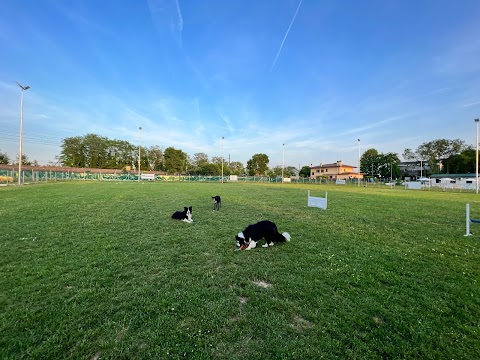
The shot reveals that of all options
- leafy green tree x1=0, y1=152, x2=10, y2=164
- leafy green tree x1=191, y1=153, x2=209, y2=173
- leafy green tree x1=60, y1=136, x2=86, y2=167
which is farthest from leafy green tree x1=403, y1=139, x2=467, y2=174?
leafy green tree x1=0, y1=152, x2=10, y2=164

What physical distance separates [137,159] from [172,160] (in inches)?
492

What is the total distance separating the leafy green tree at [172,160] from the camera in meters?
87.5

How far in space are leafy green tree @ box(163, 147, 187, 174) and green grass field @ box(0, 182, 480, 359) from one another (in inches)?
3308

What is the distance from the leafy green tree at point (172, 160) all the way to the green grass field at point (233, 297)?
84.0 meters

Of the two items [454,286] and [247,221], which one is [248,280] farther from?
[247,221]

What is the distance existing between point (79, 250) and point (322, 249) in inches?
216

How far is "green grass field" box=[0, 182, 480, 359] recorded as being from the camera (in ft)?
7.52

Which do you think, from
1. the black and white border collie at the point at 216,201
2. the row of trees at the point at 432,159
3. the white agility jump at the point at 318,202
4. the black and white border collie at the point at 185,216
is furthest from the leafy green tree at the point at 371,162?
the black and white border collie at the point at 185,216

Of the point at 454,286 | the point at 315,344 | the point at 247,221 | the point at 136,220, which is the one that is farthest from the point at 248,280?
the point at 136,220

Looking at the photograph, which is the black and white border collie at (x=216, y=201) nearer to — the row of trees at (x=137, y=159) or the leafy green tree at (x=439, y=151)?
the row of trees at (x=137, y=159)

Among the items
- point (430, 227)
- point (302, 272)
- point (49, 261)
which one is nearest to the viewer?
point (302, 272)

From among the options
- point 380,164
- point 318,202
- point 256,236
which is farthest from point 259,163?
point 256,236

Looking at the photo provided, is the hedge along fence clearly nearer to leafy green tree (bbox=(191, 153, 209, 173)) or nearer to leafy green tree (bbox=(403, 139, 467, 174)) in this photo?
leafy green tree (bbox=(191, 153, 209, 173))

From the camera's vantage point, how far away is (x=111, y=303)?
119 inches
